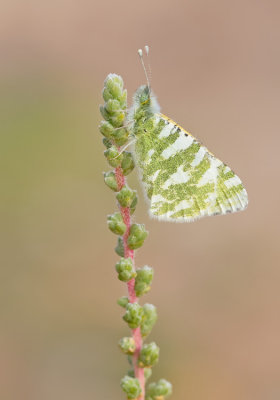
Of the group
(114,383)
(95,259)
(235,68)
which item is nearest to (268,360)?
(114,383)

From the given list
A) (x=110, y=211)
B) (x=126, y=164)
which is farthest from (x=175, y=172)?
(x=110, y=211)

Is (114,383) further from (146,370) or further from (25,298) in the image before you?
(146,370)

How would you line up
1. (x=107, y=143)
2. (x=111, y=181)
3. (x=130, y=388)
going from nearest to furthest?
1. (x=130, y=388)
2. (x=111, y=181)
3. (x=107, y=143)

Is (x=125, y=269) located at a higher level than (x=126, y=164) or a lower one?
lower

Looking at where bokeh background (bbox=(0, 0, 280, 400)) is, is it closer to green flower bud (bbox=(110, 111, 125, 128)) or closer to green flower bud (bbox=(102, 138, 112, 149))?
green flower bud (bbox=(102, 138, 112, 149))

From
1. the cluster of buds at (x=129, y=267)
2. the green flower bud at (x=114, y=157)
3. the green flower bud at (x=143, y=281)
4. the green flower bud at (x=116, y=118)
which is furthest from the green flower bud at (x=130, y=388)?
the green flower bud at (x=116, y=118)

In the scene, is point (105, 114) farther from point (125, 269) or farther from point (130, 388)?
point (130, 388)
